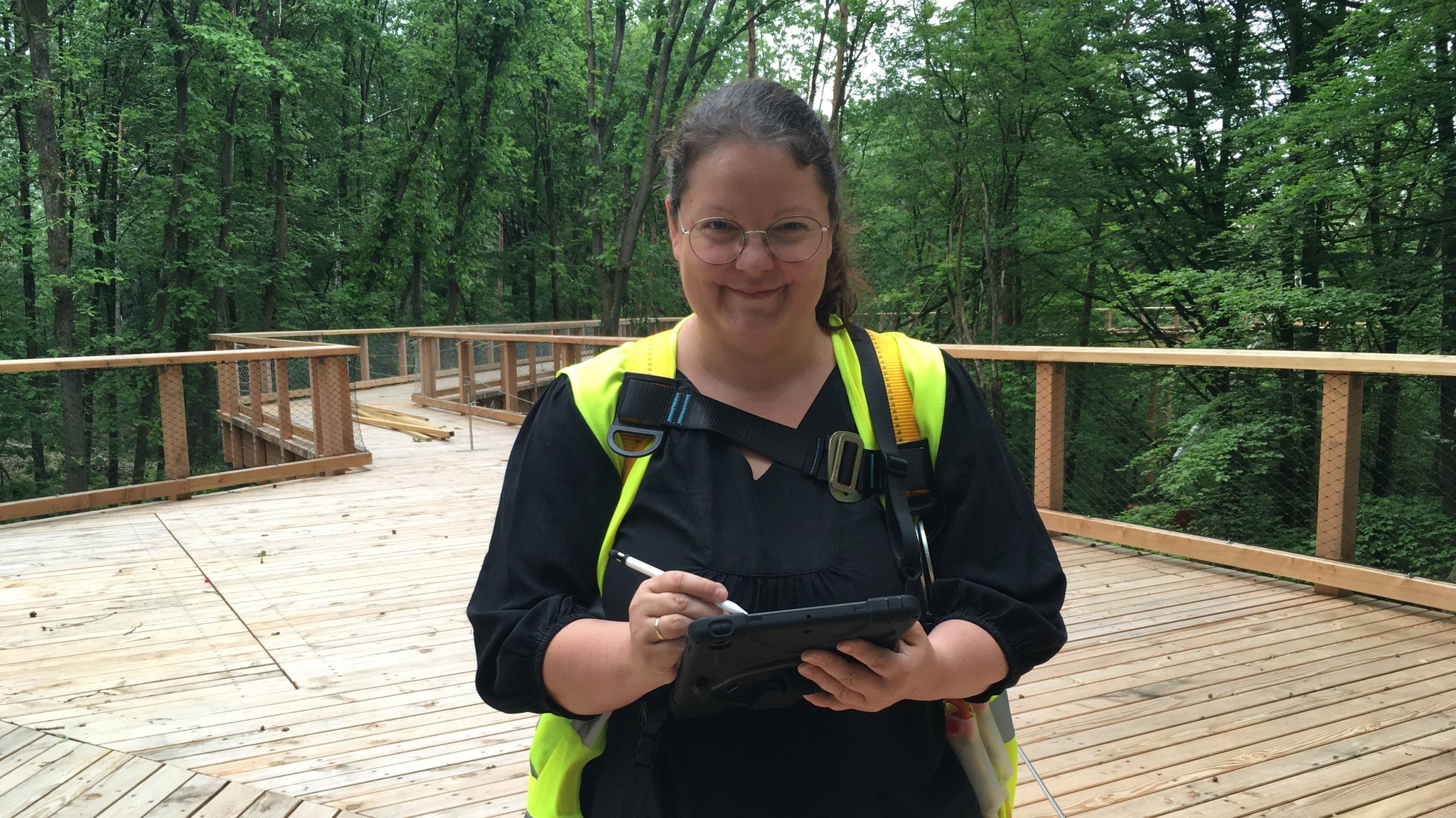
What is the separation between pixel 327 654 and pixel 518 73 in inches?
674

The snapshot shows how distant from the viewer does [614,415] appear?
100 centimetres

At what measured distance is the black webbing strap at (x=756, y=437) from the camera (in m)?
0.98

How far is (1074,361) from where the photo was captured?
4406mm

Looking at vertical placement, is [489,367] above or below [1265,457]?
above

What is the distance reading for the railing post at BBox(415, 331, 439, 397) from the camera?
466 inches

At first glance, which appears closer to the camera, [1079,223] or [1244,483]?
[1244,483]

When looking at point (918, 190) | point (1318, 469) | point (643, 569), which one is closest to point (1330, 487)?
point (1318, 469)

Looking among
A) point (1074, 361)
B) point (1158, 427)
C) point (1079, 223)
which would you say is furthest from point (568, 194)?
point (1074, 361)

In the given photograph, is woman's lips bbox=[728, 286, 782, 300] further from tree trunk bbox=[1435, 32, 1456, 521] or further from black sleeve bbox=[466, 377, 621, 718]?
tree trunk bbox=[1435, 32, 1456, 521]

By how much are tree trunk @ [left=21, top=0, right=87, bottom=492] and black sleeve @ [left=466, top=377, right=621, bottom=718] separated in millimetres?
12556

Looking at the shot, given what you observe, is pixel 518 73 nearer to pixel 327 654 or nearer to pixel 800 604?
pixel 327 654

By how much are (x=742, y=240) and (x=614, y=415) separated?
0.23 m

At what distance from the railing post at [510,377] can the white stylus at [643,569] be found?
31.0 ft

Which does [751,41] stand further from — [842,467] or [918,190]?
[842,467]
